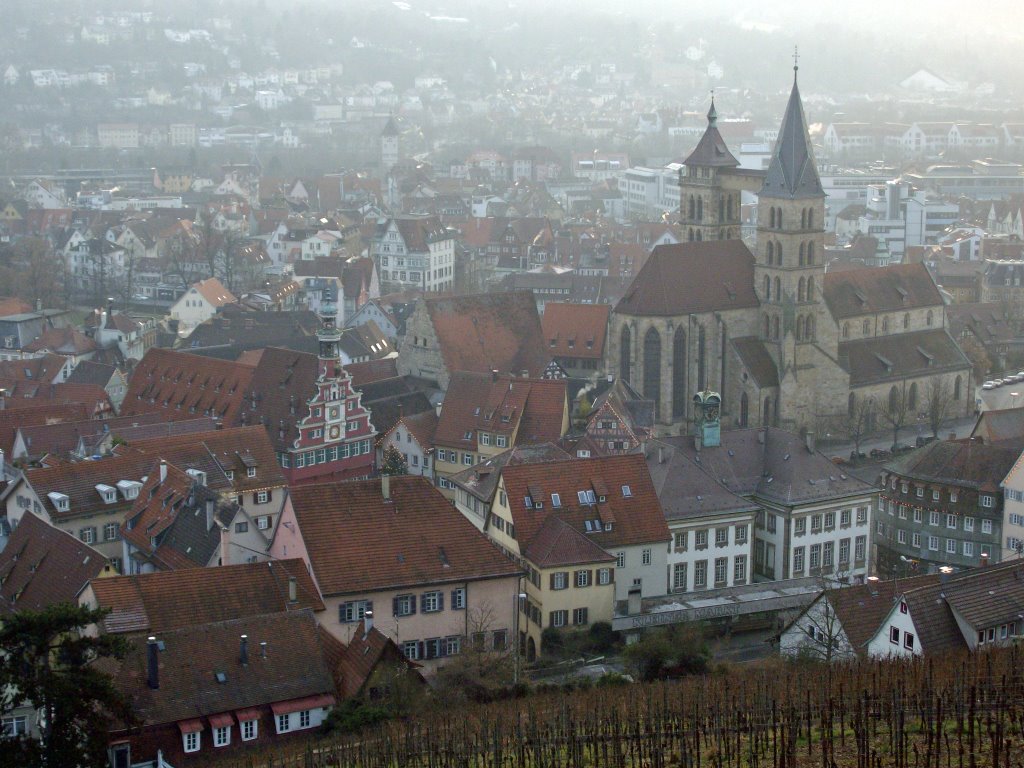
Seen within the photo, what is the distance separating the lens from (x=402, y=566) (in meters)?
45.2

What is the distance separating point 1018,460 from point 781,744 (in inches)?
1000

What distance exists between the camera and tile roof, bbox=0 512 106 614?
143 feet

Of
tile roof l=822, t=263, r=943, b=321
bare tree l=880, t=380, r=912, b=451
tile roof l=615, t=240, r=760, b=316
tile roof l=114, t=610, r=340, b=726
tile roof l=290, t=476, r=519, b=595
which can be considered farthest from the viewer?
tile roof l=822, t=263, r=943, b=321

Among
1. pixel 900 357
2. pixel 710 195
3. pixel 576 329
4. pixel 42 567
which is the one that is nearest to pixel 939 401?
pixel 900 357

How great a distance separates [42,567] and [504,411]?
21986 millimetres

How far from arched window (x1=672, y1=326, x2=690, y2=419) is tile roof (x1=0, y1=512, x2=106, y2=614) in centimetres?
3275

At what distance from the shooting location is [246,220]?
13888 centimetres

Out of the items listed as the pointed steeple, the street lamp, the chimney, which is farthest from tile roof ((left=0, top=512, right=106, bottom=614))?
the pointed steeple

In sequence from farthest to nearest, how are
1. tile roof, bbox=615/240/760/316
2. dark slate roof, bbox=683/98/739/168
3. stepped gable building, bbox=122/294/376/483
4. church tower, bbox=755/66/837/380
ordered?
dark slate roof, bbox=683/98/739/168 → church tower, bbox=755/66/837/380 → tile roof, bbox=615/240/760/316 → stepped gable building, bbox=122/294/376/483

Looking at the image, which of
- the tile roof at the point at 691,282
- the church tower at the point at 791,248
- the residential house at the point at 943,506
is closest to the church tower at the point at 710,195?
the tile roof at the point at 691,282

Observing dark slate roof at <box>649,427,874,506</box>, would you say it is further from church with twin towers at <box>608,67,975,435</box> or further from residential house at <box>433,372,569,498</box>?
church with twin towers at <box>608,67,975,435</box>

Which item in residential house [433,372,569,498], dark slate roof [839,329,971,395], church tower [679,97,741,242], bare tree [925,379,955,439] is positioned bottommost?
bare tree [925,379,955,439]

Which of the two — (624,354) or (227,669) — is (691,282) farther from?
(227,669)

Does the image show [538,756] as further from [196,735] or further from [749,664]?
[749,664]
